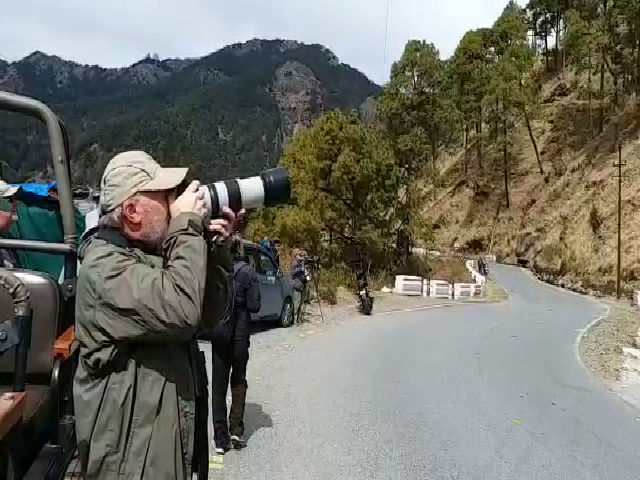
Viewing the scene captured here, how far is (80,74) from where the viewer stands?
185 meters

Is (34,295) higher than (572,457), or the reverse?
(34,295)

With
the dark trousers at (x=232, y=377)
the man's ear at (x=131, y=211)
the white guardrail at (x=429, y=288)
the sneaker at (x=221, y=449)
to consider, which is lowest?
the white guardrail at (x=429, y=288)

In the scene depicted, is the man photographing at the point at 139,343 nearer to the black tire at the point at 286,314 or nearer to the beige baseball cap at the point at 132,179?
the beige baseball cap at the point at 132,179

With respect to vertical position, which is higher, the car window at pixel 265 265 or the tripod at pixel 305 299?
the car window at pixel 265 265

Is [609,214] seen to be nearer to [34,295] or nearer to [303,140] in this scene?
[303,140]

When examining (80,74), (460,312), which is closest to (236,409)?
(460,312)

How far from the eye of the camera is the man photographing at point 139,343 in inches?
92.3

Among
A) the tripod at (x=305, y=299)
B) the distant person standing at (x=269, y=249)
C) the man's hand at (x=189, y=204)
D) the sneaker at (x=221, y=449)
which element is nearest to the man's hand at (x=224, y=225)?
the man's hand at (x=189, y=204)

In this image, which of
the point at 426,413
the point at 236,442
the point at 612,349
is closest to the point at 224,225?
the point at 236,442

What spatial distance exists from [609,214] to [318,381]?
3723cm

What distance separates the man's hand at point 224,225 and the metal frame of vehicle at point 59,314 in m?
0.94

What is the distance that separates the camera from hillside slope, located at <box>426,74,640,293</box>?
135 ft

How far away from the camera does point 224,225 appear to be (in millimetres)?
2639

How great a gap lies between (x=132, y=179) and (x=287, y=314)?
43.2ft
